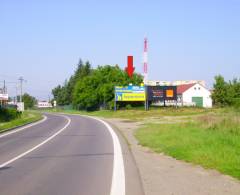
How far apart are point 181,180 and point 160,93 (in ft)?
218

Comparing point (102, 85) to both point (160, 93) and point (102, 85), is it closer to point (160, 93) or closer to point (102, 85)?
point (102, 85)

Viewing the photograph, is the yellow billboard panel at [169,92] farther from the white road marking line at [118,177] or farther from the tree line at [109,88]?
the white road marking line at [118,177]

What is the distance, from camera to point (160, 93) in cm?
7575

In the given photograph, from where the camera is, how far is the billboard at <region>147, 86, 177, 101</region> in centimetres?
7581

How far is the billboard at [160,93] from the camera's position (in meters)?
75.8

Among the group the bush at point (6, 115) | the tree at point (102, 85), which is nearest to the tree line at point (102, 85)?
the tree at point (102, 85)

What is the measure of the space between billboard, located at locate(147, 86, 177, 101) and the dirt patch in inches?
2472

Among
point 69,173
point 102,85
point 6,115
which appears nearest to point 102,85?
point 102,85

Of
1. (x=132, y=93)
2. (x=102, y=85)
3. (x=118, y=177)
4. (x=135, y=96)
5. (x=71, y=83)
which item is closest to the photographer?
(x=118, y=177)

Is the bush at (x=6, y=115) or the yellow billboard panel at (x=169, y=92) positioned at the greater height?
the yellow billboard panel at (x=169, y=92)

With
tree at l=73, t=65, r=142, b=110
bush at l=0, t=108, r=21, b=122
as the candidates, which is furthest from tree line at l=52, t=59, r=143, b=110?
bush at l=0, t=108, r=21, b=122

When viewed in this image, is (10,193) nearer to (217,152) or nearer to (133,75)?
Result: (217,152)

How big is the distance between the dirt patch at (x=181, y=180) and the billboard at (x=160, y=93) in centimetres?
6280

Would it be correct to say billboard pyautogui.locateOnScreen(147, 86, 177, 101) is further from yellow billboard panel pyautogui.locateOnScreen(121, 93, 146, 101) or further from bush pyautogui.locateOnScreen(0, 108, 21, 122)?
bush pyautogui.locateOnScreen(0, 108, 21, 122)
